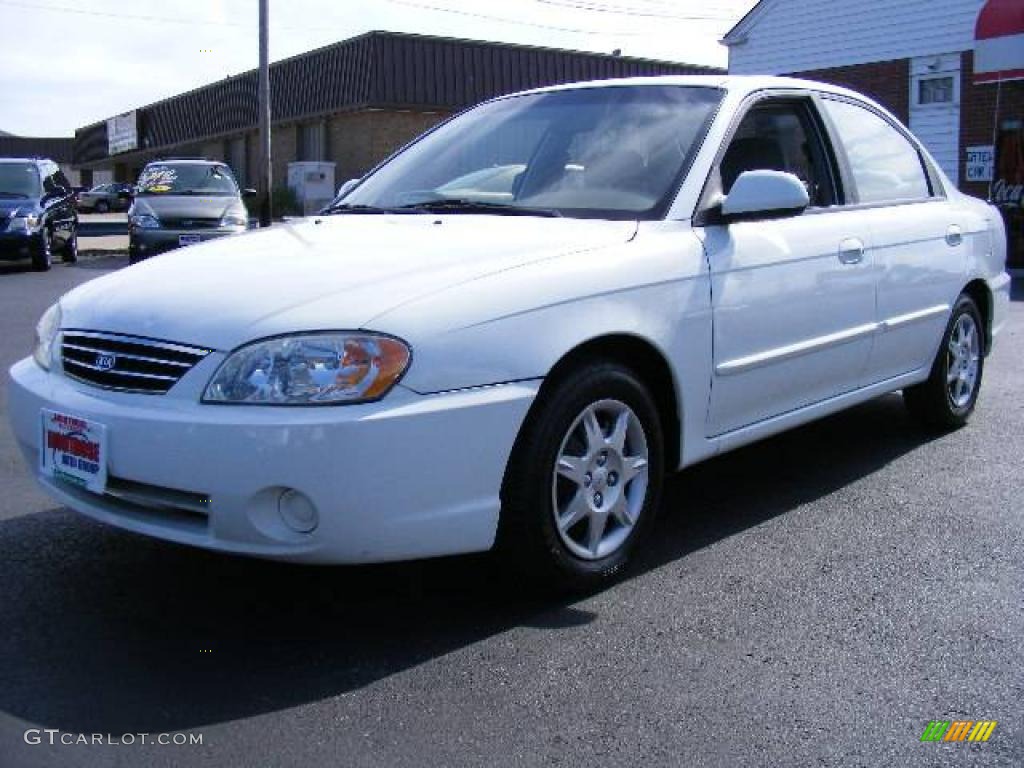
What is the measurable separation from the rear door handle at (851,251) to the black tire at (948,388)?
107 cm

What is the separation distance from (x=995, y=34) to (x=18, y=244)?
46.2ft

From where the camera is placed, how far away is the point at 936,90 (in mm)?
18203

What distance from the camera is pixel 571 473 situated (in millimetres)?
3293

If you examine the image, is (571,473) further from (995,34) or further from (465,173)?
(995,34)

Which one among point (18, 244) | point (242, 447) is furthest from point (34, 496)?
point (18, 244)

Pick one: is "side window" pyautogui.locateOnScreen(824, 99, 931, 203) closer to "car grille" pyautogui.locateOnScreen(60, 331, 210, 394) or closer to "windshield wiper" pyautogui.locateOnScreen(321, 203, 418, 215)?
"windshield wiper" pyautogui.locateOnScreen(321, 203, 418, 215)

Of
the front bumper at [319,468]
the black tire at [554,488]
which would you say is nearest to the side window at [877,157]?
the black tire at [554,488]

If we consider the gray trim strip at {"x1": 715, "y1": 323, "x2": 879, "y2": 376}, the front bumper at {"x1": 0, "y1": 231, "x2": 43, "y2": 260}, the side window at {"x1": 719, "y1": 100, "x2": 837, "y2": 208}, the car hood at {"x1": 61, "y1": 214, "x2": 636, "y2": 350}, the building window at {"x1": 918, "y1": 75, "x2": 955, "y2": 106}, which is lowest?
the gray trim strip at {"x1": 715, "y1": 323, "x2": 879, "y2": 376}

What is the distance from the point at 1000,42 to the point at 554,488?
576 inches

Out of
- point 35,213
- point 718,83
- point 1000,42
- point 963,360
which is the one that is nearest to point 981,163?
point 1000,42

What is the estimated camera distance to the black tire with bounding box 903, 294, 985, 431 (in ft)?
17.6

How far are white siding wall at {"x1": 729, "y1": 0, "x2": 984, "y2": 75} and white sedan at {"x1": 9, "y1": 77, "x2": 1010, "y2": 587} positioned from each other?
14.7 meters

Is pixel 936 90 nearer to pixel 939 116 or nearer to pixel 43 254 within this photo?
pixel 939 116

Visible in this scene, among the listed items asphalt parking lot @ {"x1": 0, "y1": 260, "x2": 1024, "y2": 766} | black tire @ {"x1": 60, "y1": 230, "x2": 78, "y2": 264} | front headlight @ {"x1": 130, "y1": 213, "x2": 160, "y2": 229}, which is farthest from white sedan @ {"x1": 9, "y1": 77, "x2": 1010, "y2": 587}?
black tire @ {"x1": 60, "y1": 230, "x2": 78, "y2": 264}
